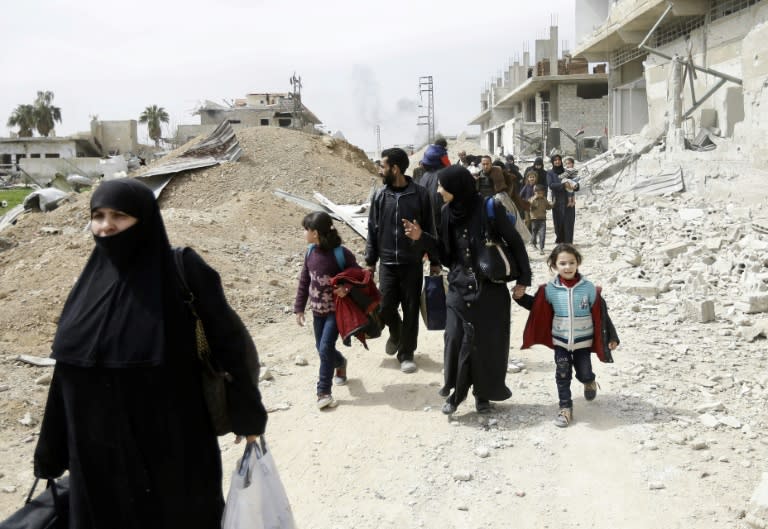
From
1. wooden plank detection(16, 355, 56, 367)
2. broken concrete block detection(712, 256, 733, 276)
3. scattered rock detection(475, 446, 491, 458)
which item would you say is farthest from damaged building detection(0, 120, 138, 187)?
scattered rock detection(475, 446, 491, 458)

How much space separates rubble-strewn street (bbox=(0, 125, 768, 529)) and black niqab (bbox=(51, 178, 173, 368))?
1.72 m

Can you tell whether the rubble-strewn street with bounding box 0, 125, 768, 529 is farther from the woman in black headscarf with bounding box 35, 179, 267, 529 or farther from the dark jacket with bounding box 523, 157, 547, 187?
the dark jacket with bounding box 523, 157, 547, 187

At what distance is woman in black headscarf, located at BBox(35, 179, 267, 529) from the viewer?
2.09 m

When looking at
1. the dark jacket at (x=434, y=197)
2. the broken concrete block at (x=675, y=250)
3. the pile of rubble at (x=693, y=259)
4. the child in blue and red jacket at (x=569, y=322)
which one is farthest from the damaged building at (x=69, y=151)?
the child in blue and red jacket at (x=569, y=322)

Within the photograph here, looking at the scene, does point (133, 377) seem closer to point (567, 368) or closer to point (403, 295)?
point (567, 368)

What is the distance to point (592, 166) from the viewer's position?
19500mm

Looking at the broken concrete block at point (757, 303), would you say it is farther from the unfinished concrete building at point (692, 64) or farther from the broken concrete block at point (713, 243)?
the unfinished concrete building at point (692, 64)

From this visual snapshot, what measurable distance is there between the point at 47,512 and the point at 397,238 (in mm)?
3521

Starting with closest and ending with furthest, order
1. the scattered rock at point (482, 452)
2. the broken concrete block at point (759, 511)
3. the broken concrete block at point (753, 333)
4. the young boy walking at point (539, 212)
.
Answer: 1. the broken concrete block at point (759, 511)
2. the scattered rock at point (482, 452)
3. the broken concrete block at point (753, 333)
4. the young boy walking at point (539, 212)

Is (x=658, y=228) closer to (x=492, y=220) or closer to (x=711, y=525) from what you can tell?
(x=492, y=220)

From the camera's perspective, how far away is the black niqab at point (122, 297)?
6.79ft

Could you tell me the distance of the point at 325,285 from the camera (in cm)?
495

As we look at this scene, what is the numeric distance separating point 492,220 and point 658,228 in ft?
25.3

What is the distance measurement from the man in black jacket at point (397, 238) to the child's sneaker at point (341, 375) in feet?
1.62
